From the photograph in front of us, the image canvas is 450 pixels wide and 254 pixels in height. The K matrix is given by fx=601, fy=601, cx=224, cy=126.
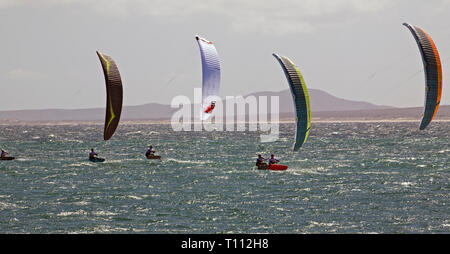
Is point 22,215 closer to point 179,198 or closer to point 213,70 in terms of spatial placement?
point 179,198

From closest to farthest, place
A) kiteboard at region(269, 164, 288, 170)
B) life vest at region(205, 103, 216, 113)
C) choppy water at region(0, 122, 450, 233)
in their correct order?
choppy water at region(0, 122, 450, 233) → life vest at region(205, 103, 216, 113) → kiteboard at region(269, 164, 288, 170)

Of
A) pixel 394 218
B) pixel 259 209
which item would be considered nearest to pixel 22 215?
pixel 259 209

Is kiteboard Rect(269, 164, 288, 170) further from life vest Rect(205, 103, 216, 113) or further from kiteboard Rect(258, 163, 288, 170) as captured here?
life vest Rect(205, 103, 216, 113)

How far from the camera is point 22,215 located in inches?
1276

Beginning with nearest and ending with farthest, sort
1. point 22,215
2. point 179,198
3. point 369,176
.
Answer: point 22,215 < point 179,198 < point 369,176

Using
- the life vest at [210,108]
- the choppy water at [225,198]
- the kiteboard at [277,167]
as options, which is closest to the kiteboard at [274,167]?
the kiteboard at [277,167]

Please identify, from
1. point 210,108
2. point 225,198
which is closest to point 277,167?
point 210,108

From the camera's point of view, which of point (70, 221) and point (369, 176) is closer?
point (70, 221)

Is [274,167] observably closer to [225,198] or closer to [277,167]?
[277,167]

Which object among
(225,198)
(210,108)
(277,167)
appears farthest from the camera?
(277,167)

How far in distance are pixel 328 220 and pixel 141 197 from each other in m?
13.2

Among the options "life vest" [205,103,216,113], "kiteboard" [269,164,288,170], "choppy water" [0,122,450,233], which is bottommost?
"choppy water" [0,122,450,233]

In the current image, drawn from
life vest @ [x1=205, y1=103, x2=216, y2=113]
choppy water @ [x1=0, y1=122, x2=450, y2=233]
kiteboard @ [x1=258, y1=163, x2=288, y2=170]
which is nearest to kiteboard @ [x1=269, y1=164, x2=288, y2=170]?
kiteboard @ [x1=258, y1=163, x2=288, y2=170]
